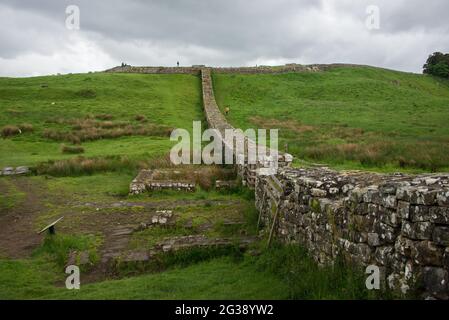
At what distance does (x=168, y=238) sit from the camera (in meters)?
11.0

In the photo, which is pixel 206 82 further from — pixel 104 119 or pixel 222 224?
pixel 222 224

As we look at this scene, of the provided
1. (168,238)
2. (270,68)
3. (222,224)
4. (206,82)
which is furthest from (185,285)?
(270,68)

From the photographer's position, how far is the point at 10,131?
2873 centimetres

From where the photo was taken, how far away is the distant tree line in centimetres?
6644

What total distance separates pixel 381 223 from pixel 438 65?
71400mm

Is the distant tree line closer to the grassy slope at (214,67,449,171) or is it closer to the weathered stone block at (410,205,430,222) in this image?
the grassy slope at (214,67,449,171)

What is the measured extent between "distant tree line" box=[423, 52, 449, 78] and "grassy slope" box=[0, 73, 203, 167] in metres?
40.8

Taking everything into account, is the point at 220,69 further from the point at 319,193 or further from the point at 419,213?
the point at 419,213

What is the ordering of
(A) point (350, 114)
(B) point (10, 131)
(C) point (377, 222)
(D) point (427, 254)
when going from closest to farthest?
(D) point (427, 254) < (C) point (377, 222) < (B) point (10, 131) < (A) point (350, 114)

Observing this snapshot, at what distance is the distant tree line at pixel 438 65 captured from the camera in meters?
66.4

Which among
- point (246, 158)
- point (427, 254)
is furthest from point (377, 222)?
point (246, 158)

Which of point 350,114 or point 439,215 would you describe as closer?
point 439,215
